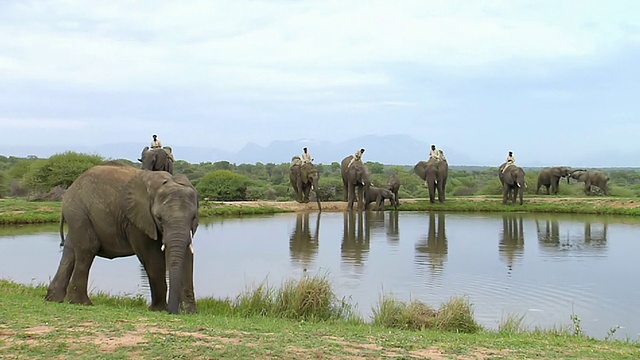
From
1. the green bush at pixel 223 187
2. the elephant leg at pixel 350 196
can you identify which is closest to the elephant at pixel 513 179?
the elephant leg at pixel 350 196

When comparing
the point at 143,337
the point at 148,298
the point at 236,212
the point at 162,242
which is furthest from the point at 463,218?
the point at 143,337

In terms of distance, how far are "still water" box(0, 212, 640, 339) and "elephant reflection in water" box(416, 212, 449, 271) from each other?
0.08ft

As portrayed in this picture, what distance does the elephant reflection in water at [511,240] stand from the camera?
56.3 feet

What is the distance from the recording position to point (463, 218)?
27844 millimetres

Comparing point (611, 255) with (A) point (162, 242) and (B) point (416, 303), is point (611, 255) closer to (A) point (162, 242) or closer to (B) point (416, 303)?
(B) point (416, 303)

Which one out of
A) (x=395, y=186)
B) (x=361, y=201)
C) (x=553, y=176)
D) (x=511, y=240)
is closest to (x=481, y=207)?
(x=395, y=186)

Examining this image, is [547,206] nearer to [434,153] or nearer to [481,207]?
[481,207]

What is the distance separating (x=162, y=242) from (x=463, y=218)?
19861 millimetres

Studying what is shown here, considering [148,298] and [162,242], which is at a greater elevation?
[162,242]

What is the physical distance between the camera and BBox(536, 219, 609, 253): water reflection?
743 inches

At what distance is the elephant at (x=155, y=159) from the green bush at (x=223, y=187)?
11859mm

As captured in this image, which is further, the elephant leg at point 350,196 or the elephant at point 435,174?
the elephant at point 435,174

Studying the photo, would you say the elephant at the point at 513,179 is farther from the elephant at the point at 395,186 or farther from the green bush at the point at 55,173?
the green bush at the point at 55,173

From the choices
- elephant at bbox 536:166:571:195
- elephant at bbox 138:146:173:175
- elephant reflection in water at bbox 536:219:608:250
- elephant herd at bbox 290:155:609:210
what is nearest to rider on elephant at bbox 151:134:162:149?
elephant at bbox 138:146:173:175
